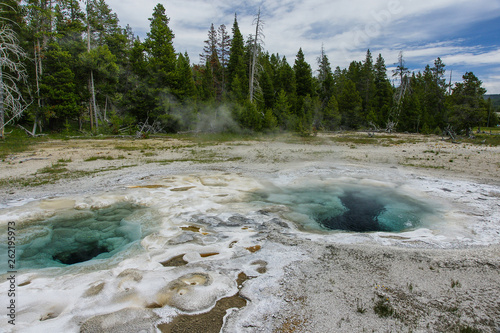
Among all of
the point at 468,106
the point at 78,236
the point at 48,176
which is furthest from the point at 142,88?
the point at 468,106

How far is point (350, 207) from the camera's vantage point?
7.07 metres

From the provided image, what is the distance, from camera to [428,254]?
14.2 feet

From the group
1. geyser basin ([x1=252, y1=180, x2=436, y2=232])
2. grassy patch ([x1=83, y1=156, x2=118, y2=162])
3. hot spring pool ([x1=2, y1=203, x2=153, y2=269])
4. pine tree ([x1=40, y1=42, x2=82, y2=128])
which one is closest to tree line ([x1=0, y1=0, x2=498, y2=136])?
pine tree ([x1=40, y1=42, x2=82, y2=128])

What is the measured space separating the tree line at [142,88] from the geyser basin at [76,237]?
1513 centimetres

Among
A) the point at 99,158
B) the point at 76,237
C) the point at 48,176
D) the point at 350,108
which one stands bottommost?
the point at 76,237

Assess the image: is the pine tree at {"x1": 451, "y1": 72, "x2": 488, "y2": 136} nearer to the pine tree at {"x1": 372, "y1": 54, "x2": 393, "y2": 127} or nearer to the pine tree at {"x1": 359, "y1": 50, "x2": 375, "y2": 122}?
the pine tree at {"x1": 372, "y1": 54, "x2": 393, "y2": 127}

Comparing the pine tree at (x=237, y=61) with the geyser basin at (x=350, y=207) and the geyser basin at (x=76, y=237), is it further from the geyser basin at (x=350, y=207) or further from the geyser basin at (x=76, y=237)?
the geyser basin at (x=76, y=237)

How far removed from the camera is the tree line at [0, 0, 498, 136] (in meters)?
22.4

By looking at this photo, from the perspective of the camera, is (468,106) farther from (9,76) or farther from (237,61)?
(9,76)

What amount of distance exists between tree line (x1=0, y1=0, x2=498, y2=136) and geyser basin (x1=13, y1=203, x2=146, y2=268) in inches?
596

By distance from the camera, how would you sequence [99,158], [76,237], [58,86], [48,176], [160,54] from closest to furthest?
[76,237] → [48,176] → [99,158] → [58,86] → [160,54]

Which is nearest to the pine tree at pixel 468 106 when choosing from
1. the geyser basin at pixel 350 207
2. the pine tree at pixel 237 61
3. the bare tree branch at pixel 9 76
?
the pine tree at pixel 237 61

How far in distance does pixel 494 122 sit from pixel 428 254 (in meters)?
68.4

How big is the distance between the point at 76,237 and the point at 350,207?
6332mm
